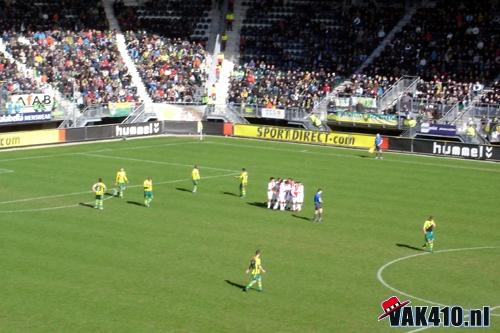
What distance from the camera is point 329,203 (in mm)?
45875

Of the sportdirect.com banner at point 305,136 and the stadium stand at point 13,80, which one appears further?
the stadium stand at point 13,80

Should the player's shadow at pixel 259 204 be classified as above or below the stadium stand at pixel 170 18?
below

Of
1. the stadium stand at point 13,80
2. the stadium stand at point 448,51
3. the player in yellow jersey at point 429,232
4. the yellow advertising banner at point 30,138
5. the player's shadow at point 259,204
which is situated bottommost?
the player's shadow at point 259,204

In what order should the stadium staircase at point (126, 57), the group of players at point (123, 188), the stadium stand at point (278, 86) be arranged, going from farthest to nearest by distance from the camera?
the stadium staircase at point (126, 57) → the stadium stand at point (278, 86) → the group of players at point (123, 188)

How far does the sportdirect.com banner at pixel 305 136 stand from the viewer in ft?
217

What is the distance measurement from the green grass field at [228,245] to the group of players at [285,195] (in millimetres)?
894

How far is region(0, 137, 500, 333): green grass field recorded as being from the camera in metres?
27.3

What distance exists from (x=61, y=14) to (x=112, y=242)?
4985 cm

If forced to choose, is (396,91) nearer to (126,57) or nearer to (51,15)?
(126,57)

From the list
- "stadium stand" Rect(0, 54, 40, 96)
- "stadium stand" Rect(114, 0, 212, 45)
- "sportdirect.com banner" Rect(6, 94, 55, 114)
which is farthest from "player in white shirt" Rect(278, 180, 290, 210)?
"stadium stand" Rect(114, 0, 212, 45)

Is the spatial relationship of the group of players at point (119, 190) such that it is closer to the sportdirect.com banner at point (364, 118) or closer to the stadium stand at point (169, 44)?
the sportdirect.com banner at point (364, 118)

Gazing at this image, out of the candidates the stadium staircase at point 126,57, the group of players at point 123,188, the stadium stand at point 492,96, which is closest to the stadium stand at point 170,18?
the stadium staircase at point 126,57

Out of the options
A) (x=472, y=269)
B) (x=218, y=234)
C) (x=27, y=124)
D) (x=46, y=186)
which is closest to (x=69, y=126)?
(x=27, y=124)

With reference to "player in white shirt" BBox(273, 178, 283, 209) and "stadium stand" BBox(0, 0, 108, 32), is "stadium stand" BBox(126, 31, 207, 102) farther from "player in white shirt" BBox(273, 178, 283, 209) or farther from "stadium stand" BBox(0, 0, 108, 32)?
"player in white shirt" BBox(273, 178, 283, 209)
